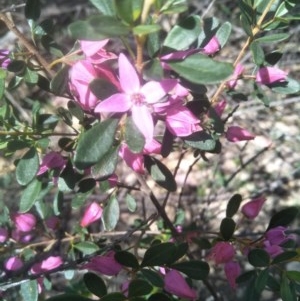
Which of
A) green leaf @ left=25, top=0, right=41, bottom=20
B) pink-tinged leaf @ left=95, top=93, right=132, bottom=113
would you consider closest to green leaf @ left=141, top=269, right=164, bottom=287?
pink-tinged leaf @ left=95, top=93, right=132, bottom=113

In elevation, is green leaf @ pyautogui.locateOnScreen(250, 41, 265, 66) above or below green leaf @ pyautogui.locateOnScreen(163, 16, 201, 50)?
below

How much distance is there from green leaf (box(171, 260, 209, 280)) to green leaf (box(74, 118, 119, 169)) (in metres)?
0.39

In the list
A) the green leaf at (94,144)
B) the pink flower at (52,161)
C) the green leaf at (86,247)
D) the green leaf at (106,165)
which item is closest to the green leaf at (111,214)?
the green leaf at (86,247)

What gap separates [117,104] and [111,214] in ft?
1.76

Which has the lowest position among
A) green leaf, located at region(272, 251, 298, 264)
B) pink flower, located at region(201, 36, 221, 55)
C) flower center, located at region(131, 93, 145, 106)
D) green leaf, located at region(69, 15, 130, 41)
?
green leaf, located at region(272, 251, 298, 264)

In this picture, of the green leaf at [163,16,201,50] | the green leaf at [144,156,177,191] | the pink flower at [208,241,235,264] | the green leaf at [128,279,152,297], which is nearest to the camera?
the green leaf at [163,16,201,50]

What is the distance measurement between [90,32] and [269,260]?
727 millimetres

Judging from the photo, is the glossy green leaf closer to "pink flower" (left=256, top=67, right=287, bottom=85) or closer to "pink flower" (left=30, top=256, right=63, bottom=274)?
"pink flower" (left=256, top=67, right=287, bottom=85)

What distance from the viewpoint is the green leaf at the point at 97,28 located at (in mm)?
698

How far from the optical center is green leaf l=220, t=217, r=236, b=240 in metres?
1.23

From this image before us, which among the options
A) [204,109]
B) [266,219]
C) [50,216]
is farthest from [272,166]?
[204,109]

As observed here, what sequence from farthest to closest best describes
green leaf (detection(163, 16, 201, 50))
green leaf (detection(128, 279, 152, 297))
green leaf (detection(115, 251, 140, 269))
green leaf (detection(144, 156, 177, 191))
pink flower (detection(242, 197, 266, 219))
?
pink flower (detection(242, 197, 266, 219)) → green leaf (detection(144, 156, 177, 191)) → green leaf (detection(115, 251, 140, 269)) → green leaf (detection(128, 279, 152, 297)) → green leaf (detection(163, 16, 201, 50))

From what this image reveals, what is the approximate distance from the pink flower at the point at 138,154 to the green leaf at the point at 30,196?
12.0 inches

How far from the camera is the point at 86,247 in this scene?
1.44m
